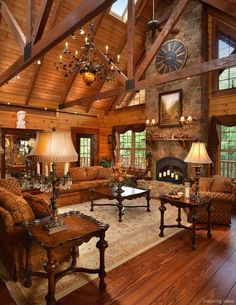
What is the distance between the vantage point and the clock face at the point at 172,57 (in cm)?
629

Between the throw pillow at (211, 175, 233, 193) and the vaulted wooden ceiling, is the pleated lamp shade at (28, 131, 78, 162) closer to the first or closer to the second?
the vaulted wooden ceiling

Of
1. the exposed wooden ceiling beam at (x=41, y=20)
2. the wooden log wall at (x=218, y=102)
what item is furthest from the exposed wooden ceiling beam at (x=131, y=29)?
the wooden log wall at (x=218, y=102)

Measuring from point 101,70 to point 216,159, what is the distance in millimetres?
3937

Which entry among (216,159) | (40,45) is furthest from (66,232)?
(216,159)

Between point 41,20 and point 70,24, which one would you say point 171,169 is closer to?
point 70,24

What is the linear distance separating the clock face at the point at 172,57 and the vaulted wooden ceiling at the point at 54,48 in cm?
60

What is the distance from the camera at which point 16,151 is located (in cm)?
729

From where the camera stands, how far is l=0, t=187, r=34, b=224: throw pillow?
236cm

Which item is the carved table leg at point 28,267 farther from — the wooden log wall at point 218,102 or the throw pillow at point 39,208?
the wooden log wall at point 218,102

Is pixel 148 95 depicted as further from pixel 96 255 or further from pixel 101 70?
pixel 96 255

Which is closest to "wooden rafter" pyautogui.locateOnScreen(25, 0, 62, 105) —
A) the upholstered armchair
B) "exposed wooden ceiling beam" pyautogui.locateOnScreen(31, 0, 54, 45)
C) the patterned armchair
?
"exposed wooden ceiling beam" pyautogui.locateOnScreen(31, 0, 54, 45)

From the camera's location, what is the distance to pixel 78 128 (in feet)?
28.3

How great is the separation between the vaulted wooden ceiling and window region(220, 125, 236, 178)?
2401 millimetres

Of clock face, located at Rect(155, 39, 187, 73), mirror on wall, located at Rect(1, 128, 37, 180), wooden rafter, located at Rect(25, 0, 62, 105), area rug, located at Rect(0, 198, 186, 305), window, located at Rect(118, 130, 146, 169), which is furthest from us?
window, located at Rect(118, 130, 146, 169)
